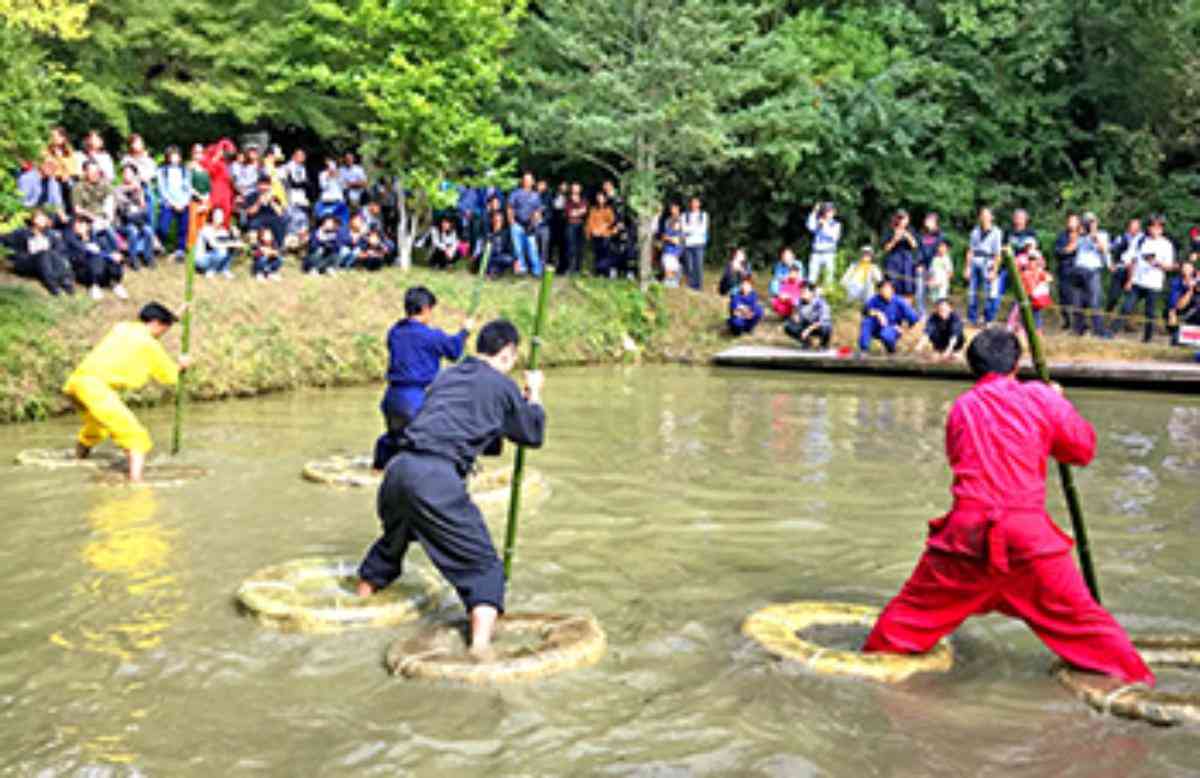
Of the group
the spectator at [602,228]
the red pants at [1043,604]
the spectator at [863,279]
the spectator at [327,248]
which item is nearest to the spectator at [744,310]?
the spectator at [863,279]

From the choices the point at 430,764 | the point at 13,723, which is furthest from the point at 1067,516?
the point at 13,723

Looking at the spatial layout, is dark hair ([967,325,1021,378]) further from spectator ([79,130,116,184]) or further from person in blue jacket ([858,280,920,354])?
spectator ([79,130,116,184])

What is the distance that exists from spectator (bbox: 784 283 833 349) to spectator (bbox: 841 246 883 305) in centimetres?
133

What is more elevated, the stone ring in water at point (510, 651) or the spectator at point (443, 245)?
the spectator at point (443, 245)

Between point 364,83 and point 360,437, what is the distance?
9036 mm

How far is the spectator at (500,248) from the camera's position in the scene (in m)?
22.1

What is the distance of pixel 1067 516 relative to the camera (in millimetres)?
9359

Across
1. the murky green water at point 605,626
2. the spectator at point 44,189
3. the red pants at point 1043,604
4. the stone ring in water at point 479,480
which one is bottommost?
the murky green water at point 605,626

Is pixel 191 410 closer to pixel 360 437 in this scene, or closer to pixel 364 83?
pixel 360 437

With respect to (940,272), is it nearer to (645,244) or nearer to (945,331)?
(945,331)

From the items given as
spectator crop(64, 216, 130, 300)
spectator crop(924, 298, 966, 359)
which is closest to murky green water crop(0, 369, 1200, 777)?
spectator crop(64, 216, 130, 300)

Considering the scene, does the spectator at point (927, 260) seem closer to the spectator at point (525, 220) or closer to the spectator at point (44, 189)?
the spectator at point (525, 220)

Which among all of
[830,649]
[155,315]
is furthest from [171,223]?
[830,649]

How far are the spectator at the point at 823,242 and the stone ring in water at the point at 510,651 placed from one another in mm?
16512
